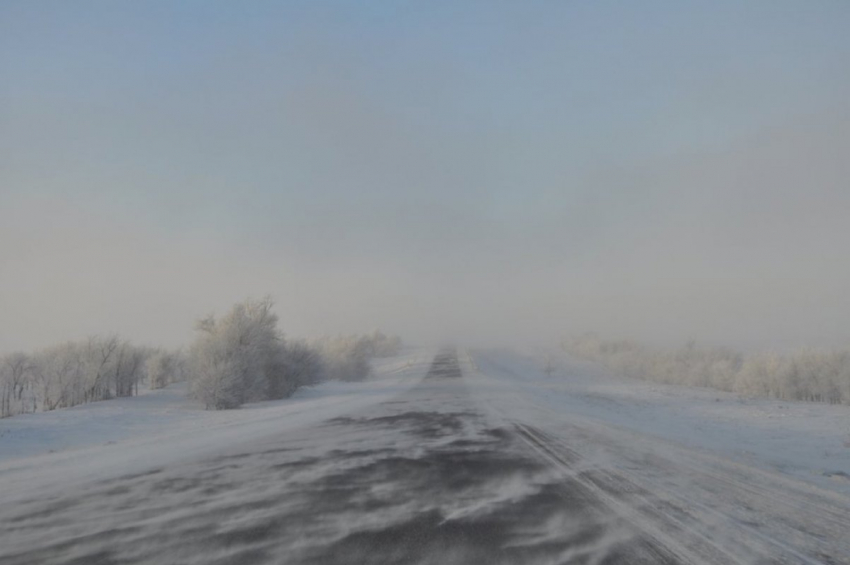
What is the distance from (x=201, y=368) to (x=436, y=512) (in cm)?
2266

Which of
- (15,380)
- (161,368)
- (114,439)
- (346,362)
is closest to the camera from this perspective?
(114,439)

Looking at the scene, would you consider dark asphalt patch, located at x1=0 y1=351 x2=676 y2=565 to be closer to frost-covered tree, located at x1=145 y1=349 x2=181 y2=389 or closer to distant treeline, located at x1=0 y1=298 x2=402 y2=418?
distant treeline, located at x1=0 y1=298 x2=402 y2=418

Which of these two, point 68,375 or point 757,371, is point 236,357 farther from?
point 757,371

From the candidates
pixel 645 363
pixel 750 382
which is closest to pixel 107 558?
pixel 750 382

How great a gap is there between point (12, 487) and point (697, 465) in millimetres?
10723

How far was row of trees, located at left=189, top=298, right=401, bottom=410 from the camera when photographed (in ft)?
82.4

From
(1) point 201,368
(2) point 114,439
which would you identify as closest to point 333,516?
(2) point 114,439

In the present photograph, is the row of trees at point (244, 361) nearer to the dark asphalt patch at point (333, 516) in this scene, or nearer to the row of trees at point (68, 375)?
the row of trees at point (68, 375)

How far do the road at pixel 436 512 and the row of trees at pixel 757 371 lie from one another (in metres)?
31.1

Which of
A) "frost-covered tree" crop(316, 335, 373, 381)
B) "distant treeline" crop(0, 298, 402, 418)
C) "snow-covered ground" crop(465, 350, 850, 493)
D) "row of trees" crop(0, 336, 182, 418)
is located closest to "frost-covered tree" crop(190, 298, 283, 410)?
"distant treeline" crop(0, 298, 402, 418)

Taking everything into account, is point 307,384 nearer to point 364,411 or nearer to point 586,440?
point 364,411

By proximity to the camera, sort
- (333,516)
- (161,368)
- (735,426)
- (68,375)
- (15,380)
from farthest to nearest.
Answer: (161,368) < (15,380) < (68,375) < (735,426) < (333,516)

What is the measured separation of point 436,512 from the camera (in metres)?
6.13

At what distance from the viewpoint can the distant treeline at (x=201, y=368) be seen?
2598 centimetres
